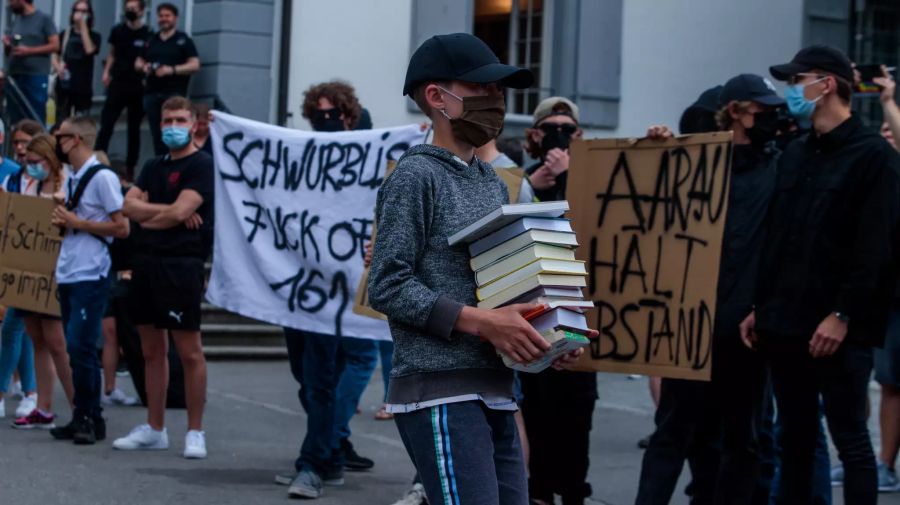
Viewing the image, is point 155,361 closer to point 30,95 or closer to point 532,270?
point 532,270

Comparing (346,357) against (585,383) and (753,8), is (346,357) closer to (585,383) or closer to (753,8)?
(585,383)

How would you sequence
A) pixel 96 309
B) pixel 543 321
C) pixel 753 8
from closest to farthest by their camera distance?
pixel 543 321, pixel 96 309, pixel 753 8

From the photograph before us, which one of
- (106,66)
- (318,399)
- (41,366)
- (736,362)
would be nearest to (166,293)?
(318,399)

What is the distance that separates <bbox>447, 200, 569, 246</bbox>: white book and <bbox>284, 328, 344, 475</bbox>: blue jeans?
3446 mm

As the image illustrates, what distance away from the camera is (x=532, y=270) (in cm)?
388

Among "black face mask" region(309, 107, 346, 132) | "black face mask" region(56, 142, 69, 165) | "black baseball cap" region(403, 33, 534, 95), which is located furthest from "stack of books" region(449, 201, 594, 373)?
"black face mask" region(56, 142, 69, 165)

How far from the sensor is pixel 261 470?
802cm

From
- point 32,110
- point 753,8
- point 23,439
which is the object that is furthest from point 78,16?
point 23,439

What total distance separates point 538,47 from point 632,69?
1174mm

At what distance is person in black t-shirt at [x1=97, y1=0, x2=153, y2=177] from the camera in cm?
1644

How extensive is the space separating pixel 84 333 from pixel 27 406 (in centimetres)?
135

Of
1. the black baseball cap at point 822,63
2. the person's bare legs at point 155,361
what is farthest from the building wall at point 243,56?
the black baseball cap at point 822,63

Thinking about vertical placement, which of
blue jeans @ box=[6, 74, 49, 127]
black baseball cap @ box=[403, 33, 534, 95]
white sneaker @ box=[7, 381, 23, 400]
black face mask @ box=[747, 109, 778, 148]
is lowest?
white sneaker @ box=[7, 381, 23, 400]

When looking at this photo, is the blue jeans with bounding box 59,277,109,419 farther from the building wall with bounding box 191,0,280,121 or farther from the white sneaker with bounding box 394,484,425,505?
the building wall with bounding box 191,0,280,121
